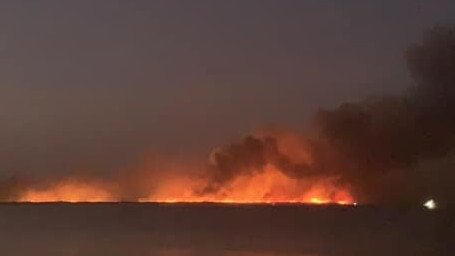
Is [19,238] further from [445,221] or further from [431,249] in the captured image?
[445,221]

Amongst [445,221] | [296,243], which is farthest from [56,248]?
[445,221]

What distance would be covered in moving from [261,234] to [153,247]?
37.9 metres

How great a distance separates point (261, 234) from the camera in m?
148

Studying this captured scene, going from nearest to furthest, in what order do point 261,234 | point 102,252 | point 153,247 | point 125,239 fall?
point 102,252 → point 153,247 → point 125,239 → point 261,234

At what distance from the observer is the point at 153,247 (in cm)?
11125

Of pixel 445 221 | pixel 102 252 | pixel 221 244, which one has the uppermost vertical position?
pixel 445 221

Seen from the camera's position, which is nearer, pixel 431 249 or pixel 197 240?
pixel 431 249

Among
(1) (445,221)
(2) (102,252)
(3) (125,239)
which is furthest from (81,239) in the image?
(1) (445,221)

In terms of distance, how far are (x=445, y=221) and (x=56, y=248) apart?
91571mm

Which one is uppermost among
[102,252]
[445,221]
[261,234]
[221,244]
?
[445,221]

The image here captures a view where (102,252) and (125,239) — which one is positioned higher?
(125,239)

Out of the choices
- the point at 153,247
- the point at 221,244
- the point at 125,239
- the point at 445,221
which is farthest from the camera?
the point at 445,221

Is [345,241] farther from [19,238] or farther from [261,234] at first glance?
[19,238]

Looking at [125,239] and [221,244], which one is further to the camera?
[125,239]
